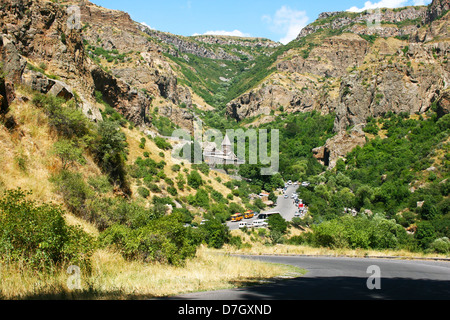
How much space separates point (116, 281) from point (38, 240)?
2.00m

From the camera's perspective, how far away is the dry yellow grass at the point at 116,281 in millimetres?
5180

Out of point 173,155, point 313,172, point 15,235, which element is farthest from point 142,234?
point 313,172

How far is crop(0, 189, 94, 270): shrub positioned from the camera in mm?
6363

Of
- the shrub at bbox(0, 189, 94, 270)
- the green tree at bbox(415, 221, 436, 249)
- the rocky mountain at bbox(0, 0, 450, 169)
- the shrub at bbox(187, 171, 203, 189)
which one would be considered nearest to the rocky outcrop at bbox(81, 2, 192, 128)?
the rocky mountain at bbox(0, 0, 450, 169)

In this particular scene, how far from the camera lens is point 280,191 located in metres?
82.5

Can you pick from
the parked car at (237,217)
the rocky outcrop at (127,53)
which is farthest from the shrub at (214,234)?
the rocky outcrop at (127,53)

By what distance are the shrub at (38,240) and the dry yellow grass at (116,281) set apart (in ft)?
1.02

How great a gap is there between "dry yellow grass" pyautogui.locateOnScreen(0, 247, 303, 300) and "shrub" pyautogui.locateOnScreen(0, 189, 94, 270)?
1.02 ft

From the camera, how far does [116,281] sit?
6.54 m

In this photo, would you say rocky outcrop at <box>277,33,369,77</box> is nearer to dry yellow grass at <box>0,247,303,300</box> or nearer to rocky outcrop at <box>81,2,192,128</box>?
rocky outcrop at <box>81,2,192,128</box>

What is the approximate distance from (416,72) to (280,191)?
169ft

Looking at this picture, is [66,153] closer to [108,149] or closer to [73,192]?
[73,192]
